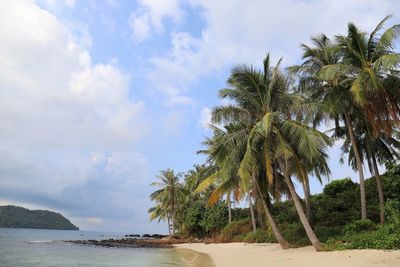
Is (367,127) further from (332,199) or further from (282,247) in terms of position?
(332,199)

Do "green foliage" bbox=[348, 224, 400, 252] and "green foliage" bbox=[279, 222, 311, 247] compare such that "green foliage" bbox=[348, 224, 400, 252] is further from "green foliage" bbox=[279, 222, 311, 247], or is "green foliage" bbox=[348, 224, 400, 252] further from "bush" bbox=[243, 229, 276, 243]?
"bush" bbox=[243, 229, 276, 243]

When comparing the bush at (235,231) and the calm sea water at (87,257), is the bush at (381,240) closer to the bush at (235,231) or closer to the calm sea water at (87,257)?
the calm sea water at (87,257)

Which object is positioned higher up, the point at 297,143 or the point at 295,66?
the point at 295,66

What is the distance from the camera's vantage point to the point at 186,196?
54.1 meters

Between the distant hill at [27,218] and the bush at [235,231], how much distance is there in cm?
15257

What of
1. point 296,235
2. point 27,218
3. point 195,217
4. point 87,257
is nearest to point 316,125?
point 296,235

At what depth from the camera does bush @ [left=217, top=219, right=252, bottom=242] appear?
3563 cm

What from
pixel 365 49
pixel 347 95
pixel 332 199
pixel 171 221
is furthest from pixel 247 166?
pixel 171 221

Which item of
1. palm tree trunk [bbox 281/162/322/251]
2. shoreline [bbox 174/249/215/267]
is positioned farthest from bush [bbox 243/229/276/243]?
palm tree trunk [bbox 281/162/322/251]

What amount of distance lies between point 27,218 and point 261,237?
16729 cm

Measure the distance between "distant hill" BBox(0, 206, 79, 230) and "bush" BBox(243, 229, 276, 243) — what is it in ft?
523

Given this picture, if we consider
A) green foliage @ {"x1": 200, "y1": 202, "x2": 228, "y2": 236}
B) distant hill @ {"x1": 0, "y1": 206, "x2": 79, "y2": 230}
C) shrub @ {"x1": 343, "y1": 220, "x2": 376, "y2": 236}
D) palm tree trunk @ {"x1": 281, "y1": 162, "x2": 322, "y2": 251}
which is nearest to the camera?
palm tree trunk @ {"x1": 281, "y1": 162, "x2": 322, "y2": 251}

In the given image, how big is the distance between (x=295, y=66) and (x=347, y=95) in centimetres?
364

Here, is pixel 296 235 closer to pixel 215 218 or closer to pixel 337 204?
pixel 337 204
